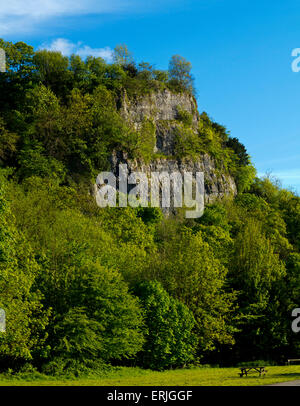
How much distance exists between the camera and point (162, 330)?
133ft

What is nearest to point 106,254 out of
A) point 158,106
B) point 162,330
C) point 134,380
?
point 162,330

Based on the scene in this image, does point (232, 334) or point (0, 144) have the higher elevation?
point (0, 144)

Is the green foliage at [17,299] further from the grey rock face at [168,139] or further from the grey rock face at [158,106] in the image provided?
the grey rock face at [158,106]

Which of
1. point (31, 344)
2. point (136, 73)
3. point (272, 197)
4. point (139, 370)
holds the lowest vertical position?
point (139, 370)

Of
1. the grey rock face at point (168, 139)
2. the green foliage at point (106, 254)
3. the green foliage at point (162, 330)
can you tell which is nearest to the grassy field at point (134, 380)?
the green foliage at point (106, 254)

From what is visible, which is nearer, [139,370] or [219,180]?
[139,370]

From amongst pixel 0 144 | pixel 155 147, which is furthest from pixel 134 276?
pixel 155 147

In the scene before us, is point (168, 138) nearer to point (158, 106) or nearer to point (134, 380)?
point (158, 106)

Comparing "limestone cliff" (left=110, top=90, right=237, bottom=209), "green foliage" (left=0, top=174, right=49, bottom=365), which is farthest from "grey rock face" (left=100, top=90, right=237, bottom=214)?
"green foliage" (left=0, top=174, right=49, bottom=365)

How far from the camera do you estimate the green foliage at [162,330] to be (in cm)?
4019

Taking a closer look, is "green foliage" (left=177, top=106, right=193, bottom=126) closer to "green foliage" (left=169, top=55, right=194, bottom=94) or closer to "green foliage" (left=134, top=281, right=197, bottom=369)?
"green foliage" (left=169, top=55, right=194, bottom=94)
